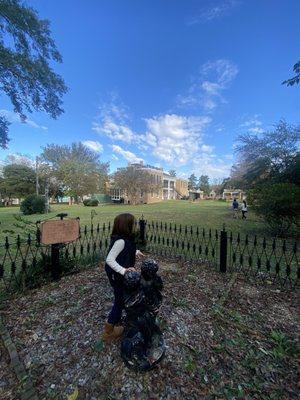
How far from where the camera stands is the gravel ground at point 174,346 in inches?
89.8

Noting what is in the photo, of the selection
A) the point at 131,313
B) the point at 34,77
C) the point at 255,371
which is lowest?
the point at 255,371

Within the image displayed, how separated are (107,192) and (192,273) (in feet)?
164

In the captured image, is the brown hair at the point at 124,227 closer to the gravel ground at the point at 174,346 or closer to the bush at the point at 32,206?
the gravel ground at the point at 174,346

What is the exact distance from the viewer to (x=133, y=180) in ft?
119

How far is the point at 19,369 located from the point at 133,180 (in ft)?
112

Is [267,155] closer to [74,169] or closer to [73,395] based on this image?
[73,395]

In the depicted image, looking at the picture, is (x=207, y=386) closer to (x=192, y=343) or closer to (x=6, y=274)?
(x=192, y=343)

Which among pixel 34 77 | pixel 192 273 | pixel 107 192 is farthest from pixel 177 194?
pixel 192 273

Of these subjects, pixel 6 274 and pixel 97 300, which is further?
pixel 6 274

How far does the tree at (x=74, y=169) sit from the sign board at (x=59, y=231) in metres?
35.5

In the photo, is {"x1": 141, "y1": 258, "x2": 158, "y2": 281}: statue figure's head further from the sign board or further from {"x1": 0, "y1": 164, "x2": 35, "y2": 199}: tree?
{"x1": 0, "y1": 164, "x2": 35, "y2": 199}: tree

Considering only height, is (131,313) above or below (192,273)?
above

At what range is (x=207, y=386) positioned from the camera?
2.31 meters

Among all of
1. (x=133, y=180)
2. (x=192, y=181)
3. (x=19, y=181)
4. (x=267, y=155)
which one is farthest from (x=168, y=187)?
(x=192, y=181)
